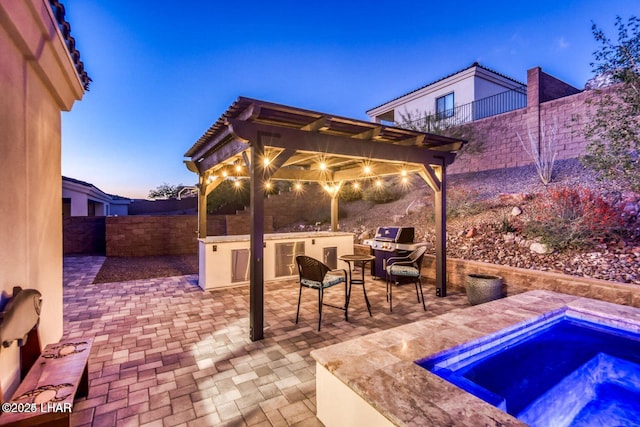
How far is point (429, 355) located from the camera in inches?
91.4

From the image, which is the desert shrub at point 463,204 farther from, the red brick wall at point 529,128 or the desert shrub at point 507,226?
the red brick wall at point 529,128

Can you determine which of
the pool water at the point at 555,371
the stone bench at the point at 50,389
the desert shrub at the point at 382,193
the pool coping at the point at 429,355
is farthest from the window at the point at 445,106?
the stone bench at the point at 50,389

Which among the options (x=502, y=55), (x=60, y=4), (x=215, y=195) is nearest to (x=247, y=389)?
(x=60, y=4)

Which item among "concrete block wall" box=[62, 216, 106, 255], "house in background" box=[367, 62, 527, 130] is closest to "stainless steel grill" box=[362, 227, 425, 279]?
"house in background" box=[367, 62, 527, 130]

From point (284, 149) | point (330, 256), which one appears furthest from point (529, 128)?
point (284, 149)

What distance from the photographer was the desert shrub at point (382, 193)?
40.1 ft

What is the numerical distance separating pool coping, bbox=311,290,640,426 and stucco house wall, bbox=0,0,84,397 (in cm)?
217

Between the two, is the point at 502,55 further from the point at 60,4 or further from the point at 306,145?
the point at 60,4

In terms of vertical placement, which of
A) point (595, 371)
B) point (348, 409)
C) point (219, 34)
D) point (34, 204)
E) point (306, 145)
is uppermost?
point (219, 34)

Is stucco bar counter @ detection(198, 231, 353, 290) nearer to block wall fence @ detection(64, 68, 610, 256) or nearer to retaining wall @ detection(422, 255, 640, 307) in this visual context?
retaining wall @ detection(422, 255, 640, 307)

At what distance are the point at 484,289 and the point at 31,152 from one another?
555cm

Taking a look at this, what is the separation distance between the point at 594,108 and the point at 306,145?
9459mm

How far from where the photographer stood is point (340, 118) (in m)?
3.86

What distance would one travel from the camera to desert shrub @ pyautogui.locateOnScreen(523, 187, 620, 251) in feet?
16.9
